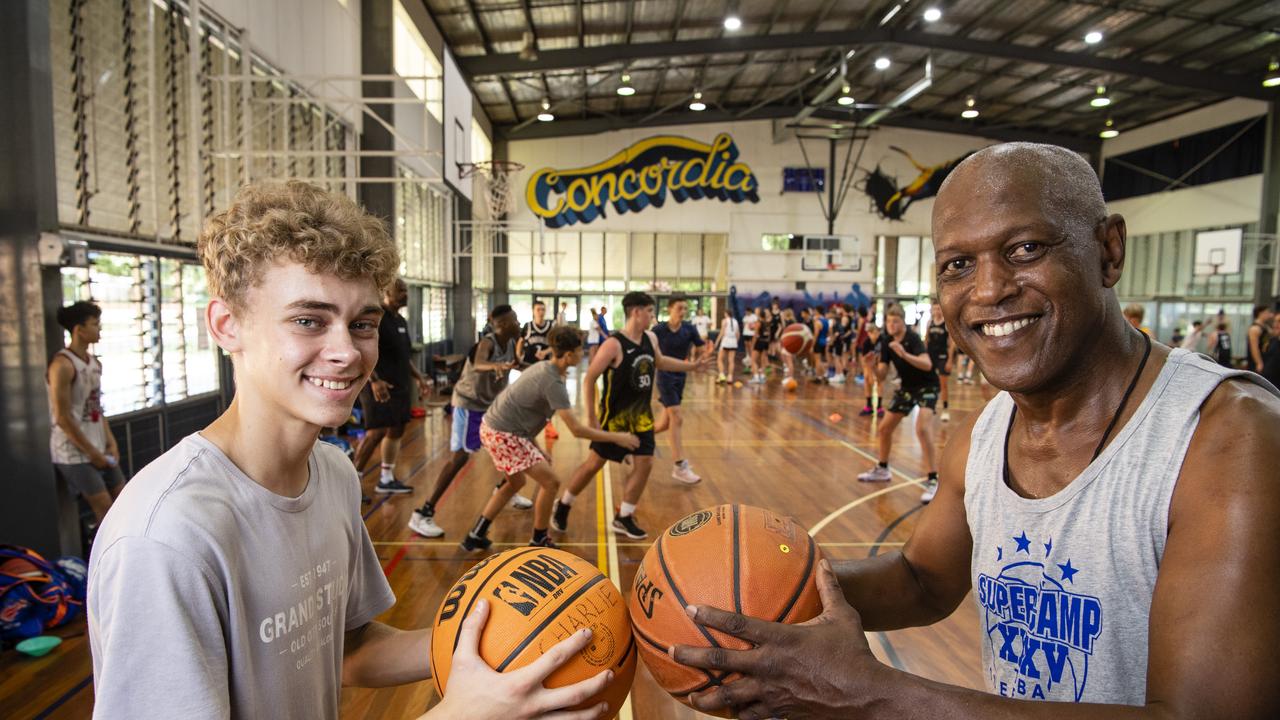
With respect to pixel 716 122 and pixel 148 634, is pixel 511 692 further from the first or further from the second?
pixel 716 122

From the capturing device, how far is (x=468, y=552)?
5.07m

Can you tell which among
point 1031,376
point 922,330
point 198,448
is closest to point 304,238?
point 198,448

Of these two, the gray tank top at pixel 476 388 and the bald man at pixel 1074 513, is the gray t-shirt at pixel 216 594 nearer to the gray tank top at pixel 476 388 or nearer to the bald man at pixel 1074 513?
the bald man at pixel 1074 513

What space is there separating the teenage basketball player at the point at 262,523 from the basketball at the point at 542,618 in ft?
0.24

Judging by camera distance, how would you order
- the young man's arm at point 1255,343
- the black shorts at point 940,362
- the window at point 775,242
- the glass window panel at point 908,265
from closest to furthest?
the black shorts at point 940,362 < the young man's arm at point 1255,343 < the window at point 775,242 < the glass window panel at point 908,265

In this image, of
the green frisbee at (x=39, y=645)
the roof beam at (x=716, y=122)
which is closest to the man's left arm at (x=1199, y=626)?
the green frisbee at (x=39, y=645)

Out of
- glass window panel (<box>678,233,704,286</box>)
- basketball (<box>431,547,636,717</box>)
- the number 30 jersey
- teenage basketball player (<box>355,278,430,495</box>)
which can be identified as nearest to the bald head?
basketball (<box>431,547,636,717</box>)

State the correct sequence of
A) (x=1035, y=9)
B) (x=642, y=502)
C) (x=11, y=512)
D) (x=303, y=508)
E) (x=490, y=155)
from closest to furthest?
1. (x=303, y=508)
2. (x=11, y=512)
3. (x=642, y=502)
4. (x=1035, y=9)
5. (x=490, y=155)

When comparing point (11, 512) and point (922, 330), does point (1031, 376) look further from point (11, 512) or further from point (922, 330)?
point (922, 330)

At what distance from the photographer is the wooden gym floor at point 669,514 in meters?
Result: 3.32

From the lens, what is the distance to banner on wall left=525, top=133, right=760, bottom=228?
23.3 metres

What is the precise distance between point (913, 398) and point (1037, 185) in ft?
19.8

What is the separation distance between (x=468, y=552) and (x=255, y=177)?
517 cm

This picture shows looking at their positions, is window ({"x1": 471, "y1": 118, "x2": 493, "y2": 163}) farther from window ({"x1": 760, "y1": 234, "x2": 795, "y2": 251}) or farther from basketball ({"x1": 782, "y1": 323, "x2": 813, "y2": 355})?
window ({"x1": 760, "y1": 234, "x2": 795, "y2": 251})
